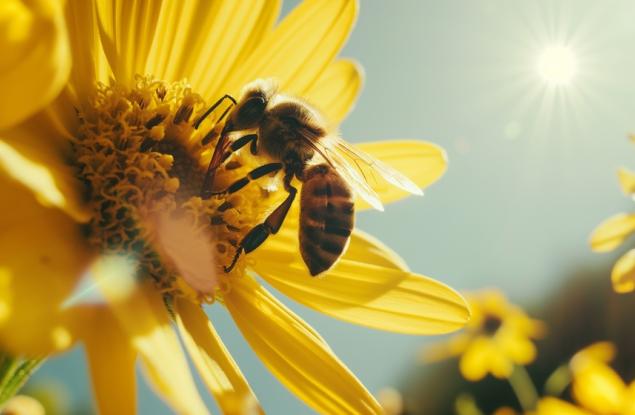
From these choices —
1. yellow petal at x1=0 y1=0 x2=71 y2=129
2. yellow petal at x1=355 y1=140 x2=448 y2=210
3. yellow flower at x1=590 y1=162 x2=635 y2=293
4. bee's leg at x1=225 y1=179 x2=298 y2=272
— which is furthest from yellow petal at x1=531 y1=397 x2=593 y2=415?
yellow petal at x1=0 y1=0 x2=71 y2=129

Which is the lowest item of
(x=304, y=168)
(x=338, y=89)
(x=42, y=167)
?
(x=42, y=167)

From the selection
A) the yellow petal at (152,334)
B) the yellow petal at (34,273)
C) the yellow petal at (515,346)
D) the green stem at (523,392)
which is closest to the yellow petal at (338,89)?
the yellow petal at (152,334)

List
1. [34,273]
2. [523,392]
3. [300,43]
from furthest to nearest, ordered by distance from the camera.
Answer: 1. [523,392]
2. [300,43]
3. [34,273]

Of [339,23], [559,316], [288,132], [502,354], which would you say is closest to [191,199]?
[288,132]

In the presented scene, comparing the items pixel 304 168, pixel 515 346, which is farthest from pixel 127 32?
pixel 515 346

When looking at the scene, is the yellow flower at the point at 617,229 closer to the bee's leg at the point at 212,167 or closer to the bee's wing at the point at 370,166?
the bee's wing at the point at 370,166

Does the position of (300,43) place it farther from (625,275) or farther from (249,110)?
(625,275)

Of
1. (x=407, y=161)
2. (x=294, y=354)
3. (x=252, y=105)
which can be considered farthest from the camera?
A: (x=407, y=161)
